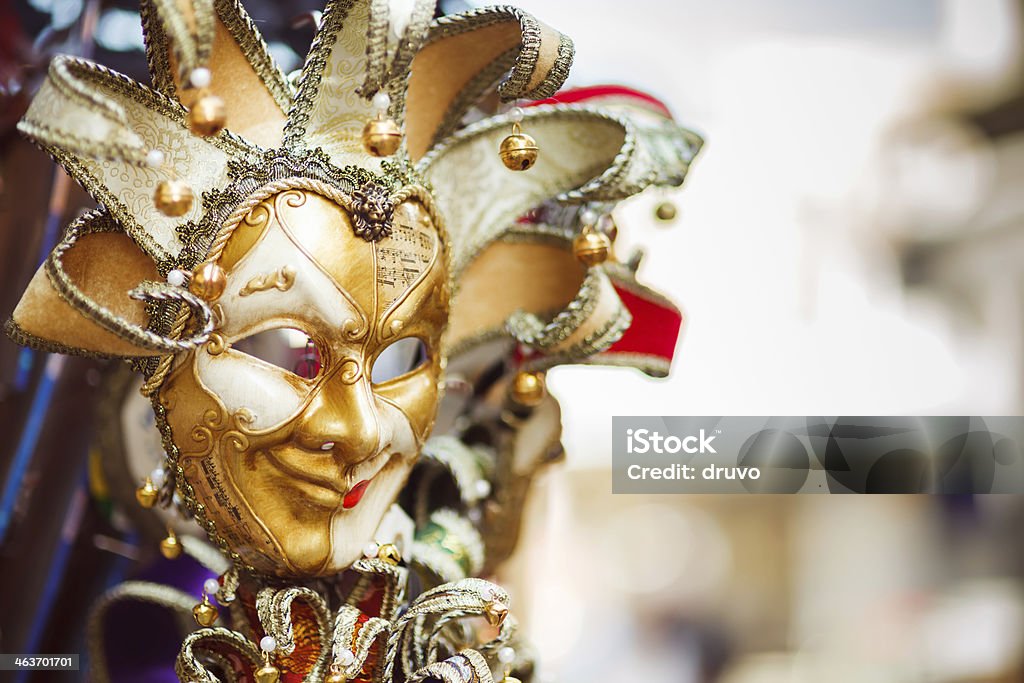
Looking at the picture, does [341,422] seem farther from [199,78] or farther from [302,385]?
[199,78]

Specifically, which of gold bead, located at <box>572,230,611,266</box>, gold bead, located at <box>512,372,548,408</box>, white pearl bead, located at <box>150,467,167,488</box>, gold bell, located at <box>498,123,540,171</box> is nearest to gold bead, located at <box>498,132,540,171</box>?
gold bell, located at <box>498,123,540,171</box>

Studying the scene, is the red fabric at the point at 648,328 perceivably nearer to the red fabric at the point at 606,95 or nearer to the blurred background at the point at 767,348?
the blurred background at the point at 767,348

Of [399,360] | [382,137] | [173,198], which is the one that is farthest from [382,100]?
[399,360]

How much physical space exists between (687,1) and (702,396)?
0.43m

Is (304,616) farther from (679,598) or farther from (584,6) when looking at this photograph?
(679,598)

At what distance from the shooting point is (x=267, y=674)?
2.32 ft

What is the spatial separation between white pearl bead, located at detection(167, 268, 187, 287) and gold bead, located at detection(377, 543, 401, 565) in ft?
0.82

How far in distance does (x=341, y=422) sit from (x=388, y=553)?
0.14m

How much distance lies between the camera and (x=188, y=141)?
2.26 ft

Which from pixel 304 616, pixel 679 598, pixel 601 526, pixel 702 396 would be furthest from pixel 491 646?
pixel 679 598

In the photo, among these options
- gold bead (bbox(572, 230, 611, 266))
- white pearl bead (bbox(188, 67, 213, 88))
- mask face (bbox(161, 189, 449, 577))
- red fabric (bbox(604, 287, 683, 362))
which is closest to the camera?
white pearl bead (bbox(188, 67, 213, 88))

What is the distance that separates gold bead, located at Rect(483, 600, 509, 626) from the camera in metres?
0.70

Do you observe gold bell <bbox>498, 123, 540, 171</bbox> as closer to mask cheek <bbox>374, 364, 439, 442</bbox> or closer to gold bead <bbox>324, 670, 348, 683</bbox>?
mask cheek <bbox>374, 364, 439, 442</bbox>

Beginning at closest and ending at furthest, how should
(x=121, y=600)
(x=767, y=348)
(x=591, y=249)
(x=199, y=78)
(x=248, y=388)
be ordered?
1. (x=199, y=78)
2. (x=248, y=388)
3. (x=591, y=249)
4. (x=121, y=600)
5. (x=767, y=348)
